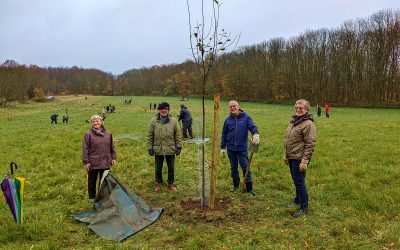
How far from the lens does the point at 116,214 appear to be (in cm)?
618

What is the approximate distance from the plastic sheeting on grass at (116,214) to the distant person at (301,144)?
8.92 feet

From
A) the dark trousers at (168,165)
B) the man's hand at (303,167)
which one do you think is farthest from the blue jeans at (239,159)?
the man's hand at (303,167)

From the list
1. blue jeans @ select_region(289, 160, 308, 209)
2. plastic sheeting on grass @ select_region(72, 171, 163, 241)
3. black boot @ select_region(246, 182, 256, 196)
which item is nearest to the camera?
plastic sheeting on grass @ select_region(72, 171, 163, 241)

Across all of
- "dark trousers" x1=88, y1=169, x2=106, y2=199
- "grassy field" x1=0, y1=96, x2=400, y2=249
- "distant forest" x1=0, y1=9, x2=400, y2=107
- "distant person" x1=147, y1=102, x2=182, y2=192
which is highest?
"distant forest" x1=0, y1=9, x2=400, y2=107

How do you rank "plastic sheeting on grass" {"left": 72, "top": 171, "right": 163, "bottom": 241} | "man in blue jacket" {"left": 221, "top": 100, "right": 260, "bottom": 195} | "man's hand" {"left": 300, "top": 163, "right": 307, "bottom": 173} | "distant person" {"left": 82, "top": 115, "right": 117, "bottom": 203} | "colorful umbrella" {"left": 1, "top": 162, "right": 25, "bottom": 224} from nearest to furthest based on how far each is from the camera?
"colorful umbrella" {"left": 1, "top": 162, "right": 25, "bottom": 224} → "plastic sheeting on grass" {"left": 72, "top": 171, "right": 163, "bottom": 241} → "man's hand" {"left": 300, "top": 163, "right": 307, "bottom": 173} → "distant person" {"left": 82, "top": 115, "right": 117, "bottom": 203} → "man in blue jacket" {"left": 221, "top": 100, "right": 260, "bottom": 195}

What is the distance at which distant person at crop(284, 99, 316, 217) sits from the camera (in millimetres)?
5977

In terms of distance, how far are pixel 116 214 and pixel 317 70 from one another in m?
56.2

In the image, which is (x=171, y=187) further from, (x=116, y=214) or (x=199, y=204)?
(x=116, y=214)

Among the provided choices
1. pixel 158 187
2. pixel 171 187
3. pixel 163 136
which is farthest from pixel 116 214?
pixel 163 136

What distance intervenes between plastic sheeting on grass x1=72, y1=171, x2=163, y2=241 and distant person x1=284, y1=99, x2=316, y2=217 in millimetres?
2719

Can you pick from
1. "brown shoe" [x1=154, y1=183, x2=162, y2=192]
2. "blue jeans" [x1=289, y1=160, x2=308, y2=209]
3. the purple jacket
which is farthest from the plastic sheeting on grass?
"blue jeans" [x1=289, y1=160, x2=308, y2=209]

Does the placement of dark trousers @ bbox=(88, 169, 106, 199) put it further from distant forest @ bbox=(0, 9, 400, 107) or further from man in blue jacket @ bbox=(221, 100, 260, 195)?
distant forest @ bbox=(0, 9, 400, 107)

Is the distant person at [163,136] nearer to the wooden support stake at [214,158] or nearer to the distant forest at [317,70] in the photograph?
the wooden support stake at [214,158]

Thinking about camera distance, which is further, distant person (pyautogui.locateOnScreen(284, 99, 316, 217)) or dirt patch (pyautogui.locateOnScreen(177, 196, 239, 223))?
dirt patch (pyautogui.locateOnScreen(177, 196, 239, 223))
